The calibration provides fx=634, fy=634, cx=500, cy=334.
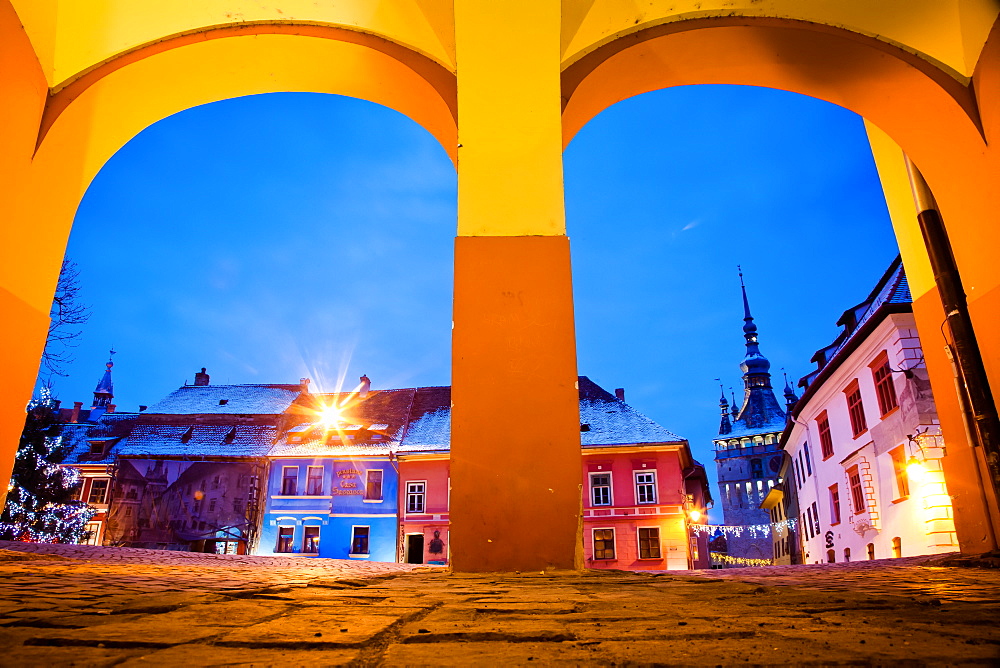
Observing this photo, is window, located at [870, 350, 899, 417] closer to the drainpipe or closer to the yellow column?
the drainpipe

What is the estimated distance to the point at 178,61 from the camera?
544 cm

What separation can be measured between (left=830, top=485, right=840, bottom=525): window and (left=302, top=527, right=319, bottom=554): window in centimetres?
1804

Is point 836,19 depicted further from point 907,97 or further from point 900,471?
point 900,471

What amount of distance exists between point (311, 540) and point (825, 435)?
739 inches

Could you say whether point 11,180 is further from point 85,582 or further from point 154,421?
point 154,421

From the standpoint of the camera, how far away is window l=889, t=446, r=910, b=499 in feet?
45.2

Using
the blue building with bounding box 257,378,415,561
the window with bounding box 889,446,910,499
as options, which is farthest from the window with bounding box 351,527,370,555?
the window with bounding box 889,446,910,499

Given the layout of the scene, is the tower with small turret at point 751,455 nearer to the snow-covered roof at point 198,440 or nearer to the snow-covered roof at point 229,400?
the snow-covered roof at point 229,400

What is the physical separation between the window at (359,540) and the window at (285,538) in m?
2.61

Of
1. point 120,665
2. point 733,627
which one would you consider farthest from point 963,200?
point 120,665

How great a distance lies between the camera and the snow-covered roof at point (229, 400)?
2973 centimetres

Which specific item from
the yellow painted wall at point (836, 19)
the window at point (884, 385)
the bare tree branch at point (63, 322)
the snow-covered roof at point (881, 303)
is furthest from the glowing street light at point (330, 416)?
the yellow painted wall at point (836, 19)

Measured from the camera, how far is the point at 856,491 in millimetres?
17297

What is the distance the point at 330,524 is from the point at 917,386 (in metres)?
19.6
